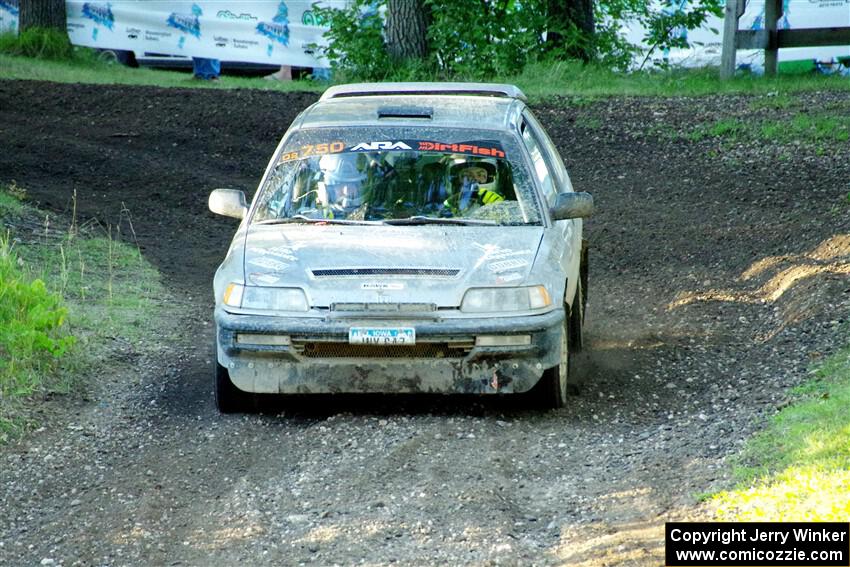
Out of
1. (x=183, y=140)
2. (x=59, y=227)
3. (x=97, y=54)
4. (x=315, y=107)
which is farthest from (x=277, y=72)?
(x=315, y=107)

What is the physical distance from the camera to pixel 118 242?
37.7ft

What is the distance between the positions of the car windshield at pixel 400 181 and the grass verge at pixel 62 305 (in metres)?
1.49

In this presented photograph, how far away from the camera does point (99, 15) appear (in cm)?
2427

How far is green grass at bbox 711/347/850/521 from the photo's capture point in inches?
193

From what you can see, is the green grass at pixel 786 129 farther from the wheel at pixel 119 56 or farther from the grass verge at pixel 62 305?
the wheel at pixel 119 56

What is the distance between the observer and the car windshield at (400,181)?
7.45m

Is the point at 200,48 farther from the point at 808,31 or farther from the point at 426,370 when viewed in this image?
the point at 426,370

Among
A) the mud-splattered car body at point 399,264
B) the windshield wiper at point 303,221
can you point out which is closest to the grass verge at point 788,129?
the mud-splattered car body at point 399,264

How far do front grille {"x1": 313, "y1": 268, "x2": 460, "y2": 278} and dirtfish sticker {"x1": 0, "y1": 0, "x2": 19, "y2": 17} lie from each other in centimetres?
1968

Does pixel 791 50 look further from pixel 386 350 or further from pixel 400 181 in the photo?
pixel 386 350

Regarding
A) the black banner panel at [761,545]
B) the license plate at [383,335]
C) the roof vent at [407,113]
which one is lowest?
the black banner panel at [761,545]

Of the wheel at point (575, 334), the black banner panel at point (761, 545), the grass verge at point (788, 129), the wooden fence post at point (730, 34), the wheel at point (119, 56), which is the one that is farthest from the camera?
the wheel at point (119, 56)

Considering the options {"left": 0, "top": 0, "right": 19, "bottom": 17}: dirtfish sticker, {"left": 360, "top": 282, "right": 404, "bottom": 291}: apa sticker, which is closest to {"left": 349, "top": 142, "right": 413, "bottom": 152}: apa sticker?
{"left": 360, "top": 282, "right": 404, "bottom": 291}: apa sticker

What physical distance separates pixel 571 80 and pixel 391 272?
40.5 ft
